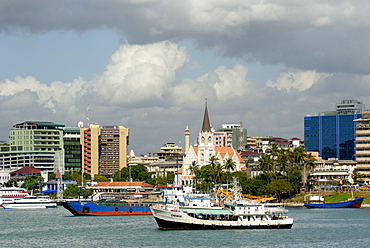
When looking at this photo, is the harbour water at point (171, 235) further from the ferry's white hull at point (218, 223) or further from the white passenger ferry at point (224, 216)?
the white passenger ferry at point (224, 216)

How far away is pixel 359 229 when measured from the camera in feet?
443

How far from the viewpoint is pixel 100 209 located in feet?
600

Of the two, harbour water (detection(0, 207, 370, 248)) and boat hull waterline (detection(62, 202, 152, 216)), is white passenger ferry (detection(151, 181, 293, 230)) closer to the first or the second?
harbour water (detection(0, 207, 370, 248))

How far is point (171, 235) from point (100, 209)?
6355 centimetres

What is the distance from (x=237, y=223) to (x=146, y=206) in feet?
218

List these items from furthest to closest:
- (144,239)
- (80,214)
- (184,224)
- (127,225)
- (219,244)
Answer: (80,214) < (127,225) < (184,224) < (144,239) < (219,244)

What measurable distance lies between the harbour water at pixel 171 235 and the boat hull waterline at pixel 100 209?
24506 mm

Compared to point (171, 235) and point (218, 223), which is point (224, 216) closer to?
point (218, 223)

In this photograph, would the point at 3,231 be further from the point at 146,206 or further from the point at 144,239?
the point at 146,206

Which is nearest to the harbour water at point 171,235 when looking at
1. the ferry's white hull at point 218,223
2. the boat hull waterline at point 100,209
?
the ferry's white hull at point 218,223

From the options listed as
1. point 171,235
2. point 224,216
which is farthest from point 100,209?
point 171,235

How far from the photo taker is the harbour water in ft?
369

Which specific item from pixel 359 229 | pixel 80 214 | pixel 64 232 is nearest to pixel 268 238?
pixel 359 229

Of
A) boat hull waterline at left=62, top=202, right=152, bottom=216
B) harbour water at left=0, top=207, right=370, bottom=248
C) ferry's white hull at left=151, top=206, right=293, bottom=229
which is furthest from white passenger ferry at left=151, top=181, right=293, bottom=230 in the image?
boat hull waterline at left=62, top=202, right=152, bottom=216
